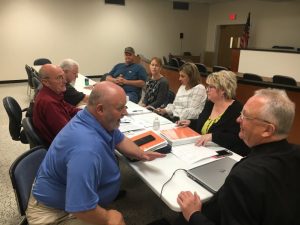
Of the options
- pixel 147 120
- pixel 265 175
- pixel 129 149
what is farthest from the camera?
pixel 147 120

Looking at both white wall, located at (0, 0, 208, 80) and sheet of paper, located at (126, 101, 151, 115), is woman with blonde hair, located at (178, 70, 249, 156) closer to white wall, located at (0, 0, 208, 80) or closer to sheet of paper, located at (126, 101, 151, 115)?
sheet of paper, located at (126, 101, 151, 115)

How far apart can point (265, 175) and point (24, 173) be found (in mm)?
1227

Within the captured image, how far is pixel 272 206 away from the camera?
38.7 inches

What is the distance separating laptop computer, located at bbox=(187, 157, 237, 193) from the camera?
137 centimetres

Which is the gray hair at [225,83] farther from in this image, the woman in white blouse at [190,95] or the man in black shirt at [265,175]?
the man in black shirt at [265,175]

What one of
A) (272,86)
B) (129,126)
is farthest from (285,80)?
(129,126)

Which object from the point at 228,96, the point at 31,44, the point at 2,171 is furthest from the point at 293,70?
the point at 31,44

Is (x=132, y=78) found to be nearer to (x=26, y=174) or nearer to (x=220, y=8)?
(x=26, y=174)

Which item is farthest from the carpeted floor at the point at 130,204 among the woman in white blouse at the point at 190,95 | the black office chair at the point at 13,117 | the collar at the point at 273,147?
the collar at the point at 273,147

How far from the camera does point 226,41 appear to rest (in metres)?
10.6

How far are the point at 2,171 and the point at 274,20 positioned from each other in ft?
29.0

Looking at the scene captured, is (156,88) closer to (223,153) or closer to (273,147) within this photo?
(223,153)

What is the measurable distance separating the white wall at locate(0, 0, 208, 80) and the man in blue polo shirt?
510 centimetres

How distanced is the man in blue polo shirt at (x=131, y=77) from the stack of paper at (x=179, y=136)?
2.06 meters
